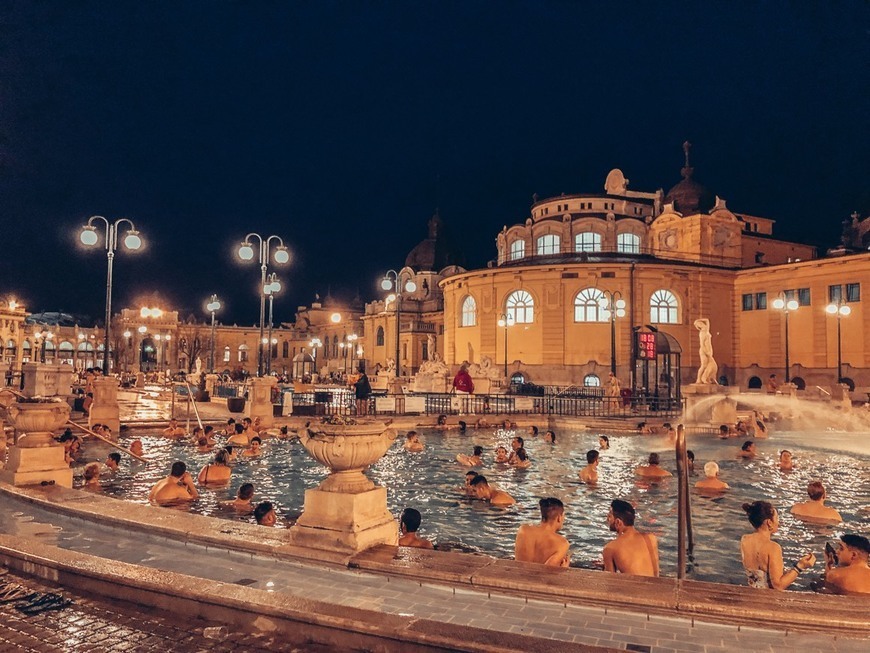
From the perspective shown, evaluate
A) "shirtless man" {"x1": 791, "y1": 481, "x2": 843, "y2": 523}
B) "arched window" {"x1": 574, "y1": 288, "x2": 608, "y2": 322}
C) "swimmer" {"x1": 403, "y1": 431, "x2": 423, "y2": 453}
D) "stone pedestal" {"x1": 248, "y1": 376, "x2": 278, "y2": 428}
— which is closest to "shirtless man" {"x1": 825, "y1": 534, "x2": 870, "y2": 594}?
"shirtless man" {"x1": 791, "y1": 481, "x2": 843, "y2": 523}

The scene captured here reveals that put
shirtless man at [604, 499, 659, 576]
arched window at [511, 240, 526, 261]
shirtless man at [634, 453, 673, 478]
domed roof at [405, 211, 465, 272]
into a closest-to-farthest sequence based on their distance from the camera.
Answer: shirtless man at [604, 499, 659, 576], shirtless man at [634, 453, 673, 478], arched window at [511, 240, 526, 261], domed roof at [405, 211, 465, 272]

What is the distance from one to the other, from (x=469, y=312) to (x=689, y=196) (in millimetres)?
20224

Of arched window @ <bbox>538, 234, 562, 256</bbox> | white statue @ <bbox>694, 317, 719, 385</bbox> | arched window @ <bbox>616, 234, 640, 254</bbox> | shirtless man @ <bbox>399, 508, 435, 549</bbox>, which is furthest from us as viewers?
arched window @ <bbox>538, 234, 562, 256</bbox>

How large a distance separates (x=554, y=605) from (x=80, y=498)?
6.42 meters

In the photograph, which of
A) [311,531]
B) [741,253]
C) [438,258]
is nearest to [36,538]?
[311,531]

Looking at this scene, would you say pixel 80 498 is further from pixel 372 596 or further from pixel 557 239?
pixel 557 239

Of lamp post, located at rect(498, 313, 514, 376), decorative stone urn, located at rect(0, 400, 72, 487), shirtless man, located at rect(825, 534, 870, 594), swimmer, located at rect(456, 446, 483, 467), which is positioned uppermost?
lamp post, located at rect(498, 313, 514, 376)

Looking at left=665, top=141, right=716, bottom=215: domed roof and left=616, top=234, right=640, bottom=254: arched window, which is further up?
left=665, top=141, right=716, bottom=215: domed roof

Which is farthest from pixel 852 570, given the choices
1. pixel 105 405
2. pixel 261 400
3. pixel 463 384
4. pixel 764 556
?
pixel 463 384

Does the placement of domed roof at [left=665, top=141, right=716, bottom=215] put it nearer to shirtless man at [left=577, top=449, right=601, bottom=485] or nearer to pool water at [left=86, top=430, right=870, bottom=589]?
pool water at [left=86, top=430, right=870, bottom=589]

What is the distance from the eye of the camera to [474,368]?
37.2 metres

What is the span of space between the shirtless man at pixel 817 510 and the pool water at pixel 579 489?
5.9 inches

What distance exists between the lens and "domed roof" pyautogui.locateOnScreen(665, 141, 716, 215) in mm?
51281

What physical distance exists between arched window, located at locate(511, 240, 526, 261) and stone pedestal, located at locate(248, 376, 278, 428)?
35.5 meters
